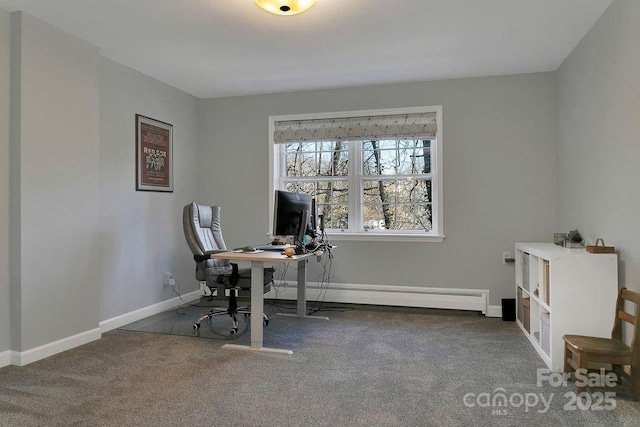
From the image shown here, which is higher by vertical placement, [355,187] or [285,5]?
[285,5]

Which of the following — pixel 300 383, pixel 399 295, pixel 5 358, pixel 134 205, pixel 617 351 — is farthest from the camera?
pixel 399 295

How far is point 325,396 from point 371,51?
278cm

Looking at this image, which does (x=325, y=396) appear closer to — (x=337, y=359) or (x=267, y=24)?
(x=337, y=359)

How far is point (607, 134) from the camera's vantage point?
290 cm

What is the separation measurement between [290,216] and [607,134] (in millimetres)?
2417

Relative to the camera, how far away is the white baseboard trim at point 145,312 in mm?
3729

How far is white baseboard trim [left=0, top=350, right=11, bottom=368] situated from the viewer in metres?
2.83

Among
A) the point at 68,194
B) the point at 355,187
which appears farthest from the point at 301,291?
the point at 68,194

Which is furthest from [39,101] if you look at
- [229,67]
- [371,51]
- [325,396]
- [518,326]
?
[518,326]

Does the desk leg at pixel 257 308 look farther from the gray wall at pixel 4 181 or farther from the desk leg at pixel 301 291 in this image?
the gray wall at pixel 4 181

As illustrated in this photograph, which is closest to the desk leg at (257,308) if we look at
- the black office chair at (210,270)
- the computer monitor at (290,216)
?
the black office chair at (210,270)

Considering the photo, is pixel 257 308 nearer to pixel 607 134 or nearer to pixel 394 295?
pixel 394 295

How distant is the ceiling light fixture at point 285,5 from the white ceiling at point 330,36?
181 mm

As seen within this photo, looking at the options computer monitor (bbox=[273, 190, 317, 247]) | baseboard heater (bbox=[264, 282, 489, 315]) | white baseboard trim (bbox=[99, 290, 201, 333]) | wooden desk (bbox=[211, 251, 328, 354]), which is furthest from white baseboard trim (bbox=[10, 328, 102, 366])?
baseboard heater (bbox=[264, 282, 489, 315])
